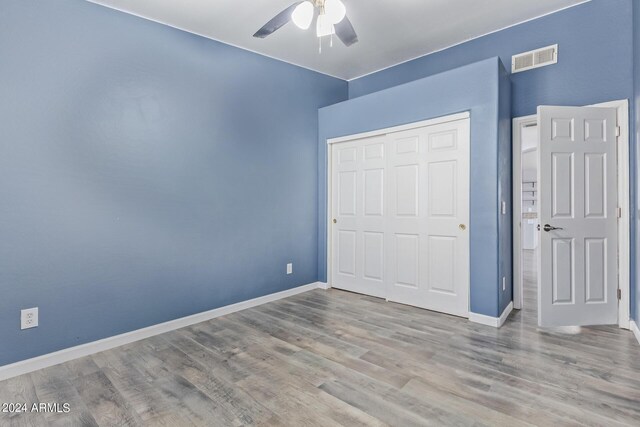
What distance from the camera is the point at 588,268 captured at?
3.18 m

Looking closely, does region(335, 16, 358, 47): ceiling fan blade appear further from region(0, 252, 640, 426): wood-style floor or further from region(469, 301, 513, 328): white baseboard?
region(469, 301, 513, 328): white baseboard

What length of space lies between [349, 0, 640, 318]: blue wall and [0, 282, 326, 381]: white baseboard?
3.83m

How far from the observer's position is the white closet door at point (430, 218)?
3.48 meters

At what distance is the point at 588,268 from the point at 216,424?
353cm

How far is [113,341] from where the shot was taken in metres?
2.92

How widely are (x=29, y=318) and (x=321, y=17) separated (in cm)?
326

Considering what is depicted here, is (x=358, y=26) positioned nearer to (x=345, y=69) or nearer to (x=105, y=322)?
(x=345, y=69)

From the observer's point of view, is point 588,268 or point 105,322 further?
point 588,268

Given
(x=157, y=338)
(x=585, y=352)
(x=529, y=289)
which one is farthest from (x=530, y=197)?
(x=157, y=338)

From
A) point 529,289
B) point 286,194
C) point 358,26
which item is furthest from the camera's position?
point 529,289

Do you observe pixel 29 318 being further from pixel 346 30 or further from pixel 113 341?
pixel 346 30

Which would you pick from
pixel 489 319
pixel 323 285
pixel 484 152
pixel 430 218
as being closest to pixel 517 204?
pixel 484 152

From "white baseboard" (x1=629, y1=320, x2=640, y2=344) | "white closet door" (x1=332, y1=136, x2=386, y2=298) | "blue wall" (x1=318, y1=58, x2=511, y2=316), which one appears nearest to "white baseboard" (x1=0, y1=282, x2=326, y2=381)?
"white closet door" (x1=332, y1=136, x2=386, y2=298)

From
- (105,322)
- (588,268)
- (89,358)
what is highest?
(588,268)
